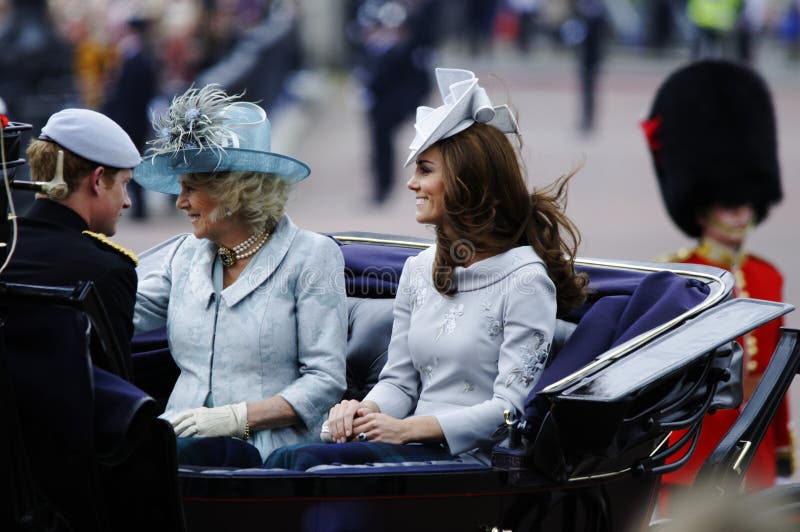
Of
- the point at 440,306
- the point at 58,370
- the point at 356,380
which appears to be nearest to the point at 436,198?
the point at 440,306

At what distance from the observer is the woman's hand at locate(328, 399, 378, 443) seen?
148 inches

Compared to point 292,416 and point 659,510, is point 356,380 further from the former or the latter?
point 659,510

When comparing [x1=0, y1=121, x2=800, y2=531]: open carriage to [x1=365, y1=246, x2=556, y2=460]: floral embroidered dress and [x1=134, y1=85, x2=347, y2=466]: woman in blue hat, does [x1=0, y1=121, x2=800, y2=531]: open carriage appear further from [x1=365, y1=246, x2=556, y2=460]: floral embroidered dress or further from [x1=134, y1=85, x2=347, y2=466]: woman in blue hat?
[x1=134, y1=85, x2=347, y2=466]: woman in blue hat

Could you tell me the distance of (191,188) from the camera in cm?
399

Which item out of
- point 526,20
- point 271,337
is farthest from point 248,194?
point 526,20

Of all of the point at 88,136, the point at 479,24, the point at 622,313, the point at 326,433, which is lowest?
the point at 479,24

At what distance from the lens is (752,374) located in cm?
496

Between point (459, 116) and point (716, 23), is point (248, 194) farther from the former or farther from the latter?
point (716, 23)

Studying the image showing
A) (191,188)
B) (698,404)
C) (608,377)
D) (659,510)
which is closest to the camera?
(608,377)

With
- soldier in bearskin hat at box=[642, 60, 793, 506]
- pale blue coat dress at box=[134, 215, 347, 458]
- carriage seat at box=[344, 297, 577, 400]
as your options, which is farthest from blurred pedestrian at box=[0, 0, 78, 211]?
pale blue coat dress at box=[134, 215, 347, 458]

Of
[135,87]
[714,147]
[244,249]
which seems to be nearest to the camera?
[244,249]

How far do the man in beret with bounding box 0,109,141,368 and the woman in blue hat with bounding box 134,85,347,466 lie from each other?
9.8 inches

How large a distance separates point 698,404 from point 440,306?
72 centimetres

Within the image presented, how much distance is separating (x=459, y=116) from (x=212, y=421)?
3.38 ft
